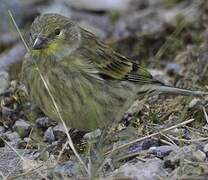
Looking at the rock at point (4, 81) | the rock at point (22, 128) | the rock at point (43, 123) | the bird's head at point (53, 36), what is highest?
the bird's head at point (53, 36)

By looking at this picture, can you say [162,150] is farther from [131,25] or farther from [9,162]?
[131,25]

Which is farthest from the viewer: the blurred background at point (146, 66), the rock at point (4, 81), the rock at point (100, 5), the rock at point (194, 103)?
the rock at point (100, 5)

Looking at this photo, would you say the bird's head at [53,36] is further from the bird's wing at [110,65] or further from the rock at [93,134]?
the rock at [93,134]

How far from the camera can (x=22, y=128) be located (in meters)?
5.98

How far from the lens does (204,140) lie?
526 centimetres

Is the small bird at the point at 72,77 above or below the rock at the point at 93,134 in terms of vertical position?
above

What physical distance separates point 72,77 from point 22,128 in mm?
860

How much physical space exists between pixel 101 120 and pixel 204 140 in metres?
0.77

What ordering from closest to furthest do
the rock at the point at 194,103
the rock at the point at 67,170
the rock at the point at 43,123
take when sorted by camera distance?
the rock at the point at 67,170 < the rock at the point at 194,103 < the rock at the point at 43,123

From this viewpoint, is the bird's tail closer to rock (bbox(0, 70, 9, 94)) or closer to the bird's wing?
the bird's wing

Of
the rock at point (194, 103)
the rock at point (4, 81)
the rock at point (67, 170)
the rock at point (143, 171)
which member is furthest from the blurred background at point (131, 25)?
the rock at point (143, 171)

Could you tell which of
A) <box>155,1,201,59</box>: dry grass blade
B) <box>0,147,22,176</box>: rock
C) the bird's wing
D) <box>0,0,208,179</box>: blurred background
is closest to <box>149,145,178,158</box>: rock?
<box>0,0,208,179</box>: blurred background

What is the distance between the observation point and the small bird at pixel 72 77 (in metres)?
5.30

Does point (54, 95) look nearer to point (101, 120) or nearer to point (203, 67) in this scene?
point (101, 120)
